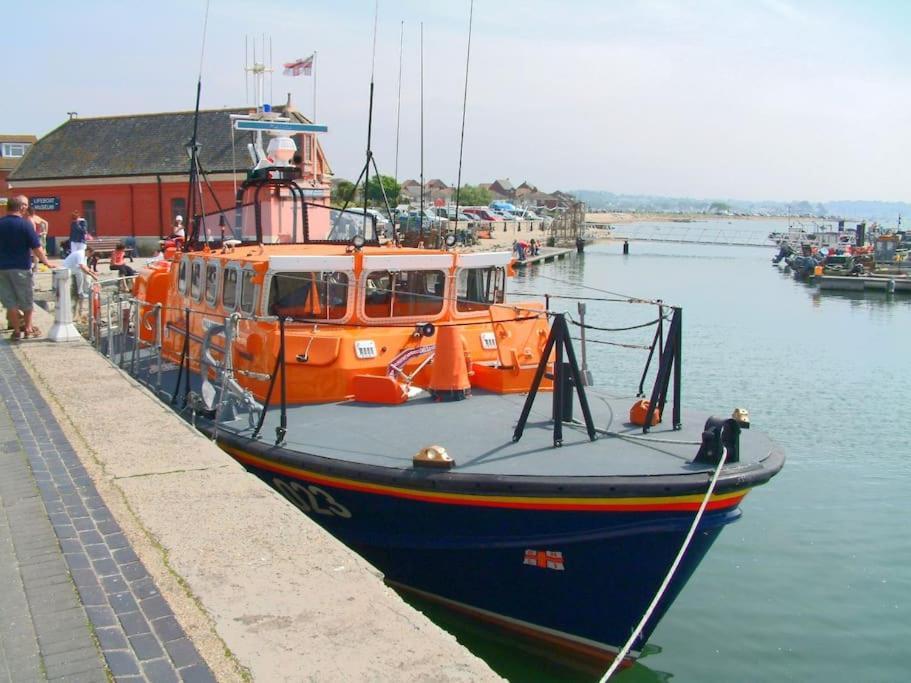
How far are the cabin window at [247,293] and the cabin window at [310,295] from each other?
0.21m

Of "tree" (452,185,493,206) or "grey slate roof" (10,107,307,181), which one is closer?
"grey slate roof" (10,107,307,181)

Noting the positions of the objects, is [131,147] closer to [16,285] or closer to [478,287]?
[16,285]

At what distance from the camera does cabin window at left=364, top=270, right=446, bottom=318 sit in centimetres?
820

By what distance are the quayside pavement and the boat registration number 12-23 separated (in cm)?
84

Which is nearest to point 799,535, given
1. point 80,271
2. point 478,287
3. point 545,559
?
point 478,287

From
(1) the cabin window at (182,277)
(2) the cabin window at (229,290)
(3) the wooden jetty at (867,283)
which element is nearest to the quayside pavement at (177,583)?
(2) the cabin window at (229,290)

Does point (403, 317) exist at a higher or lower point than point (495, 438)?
higher

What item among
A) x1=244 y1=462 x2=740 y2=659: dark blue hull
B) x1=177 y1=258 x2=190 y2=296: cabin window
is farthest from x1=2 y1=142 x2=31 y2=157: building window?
x1=244 y1=462 x2=740 y2=659: dark blue hull

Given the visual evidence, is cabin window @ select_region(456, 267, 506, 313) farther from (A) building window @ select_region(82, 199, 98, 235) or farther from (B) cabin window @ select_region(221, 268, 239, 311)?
(A) building window @ select_region(82, 199, 98, 235)

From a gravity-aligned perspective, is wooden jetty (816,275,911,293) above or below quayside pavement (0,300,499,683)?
below

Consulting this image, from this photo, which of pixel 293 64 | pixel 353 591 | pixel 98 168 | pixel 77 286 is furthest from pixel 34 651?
pixel 98 168

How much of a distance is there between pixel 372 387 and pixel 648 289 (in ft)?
→ 117

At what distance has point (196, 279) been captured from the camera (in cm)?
935

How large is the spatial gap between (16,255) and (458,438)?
6.28 metres
